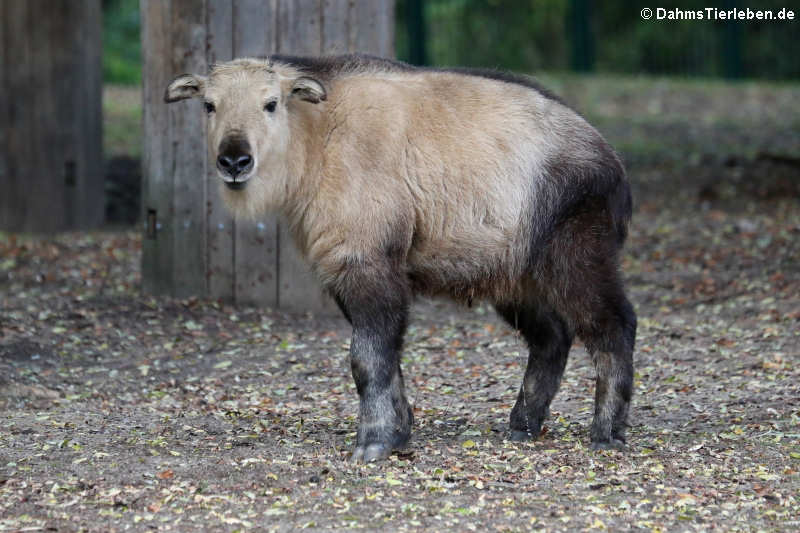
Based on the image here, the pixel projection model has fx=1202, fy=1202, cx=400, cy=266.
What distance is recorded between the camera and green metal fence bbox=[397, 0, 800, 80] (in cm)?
1989

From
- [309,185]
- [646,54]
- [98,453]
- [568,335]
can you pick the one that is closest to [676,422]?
[568,335]

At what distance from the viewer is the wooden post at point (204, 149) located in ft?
26.2

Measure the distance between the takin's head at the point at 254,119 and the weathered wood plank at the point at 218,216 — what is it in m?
2.40

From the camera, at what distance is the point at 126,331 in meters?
7.72

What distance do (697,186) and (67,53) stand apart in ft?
20.9

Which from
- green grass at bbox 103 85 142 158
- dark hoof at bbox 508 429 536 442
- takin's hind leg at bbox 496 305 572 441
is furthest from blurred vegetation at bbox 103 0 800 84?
dark hoof at bbox 508 429 536 442

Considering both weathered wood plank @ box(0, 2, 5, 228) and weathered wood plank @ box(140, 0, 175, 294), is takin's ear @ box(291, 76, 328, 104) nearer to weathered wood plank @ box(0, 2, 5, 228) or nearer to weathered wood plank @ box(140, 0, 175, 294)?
weathered wood plank @ box(140, 0, 175, 294)

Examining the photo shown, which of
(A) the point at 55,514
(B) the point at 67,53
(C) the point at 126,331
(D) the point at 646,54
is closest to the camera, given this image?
(A) the point at 55,514

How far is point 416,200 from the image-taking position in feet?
18.1

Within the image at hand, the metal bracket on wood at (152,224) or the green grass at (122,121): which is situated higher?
the green grass at (122,121)

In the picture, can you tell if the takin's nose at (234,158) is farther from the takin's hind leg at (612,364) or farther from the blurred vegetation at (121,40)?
the blurred vegetation at (121,40)

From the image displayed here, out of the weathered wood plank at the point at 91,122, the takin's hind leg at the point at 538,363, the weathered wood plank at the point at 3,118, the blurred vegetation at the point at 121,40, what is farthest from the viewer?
the blurred vegetation at the point at 121,40

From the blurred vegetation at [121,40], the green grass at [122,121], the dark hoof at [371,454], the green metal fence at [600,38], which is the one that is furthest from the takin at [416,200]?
the blurred vegetation at [121,40]

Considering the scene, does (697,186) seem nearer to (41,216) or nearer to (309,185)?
(41,216)
